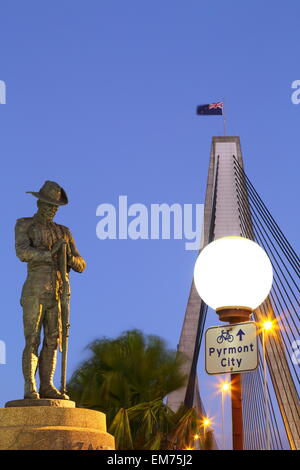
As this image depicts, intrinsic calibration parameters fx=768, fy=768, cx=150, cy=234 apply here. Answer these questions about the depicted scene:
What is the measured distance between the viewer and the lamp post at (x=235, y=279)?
594 cm

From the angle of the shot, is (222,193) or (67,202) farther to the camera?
(222,193)

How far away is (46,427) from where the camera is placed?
9.63 meters

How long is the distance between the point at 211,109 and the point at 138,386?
609 inches

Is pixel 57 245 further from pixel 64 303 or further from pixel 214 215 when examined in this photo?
pixel 214 215

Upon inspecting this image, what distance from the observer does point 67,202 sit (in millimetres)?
11414

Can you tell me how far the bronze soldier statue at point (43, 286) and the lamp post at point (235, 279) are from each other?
496cm

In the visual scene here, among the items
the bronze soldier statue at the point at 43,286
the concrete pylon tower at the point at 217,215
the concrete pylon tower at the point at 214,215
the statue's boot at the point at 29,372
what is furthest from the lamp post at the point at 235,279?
the concrete pylon tower at the point at 214,215

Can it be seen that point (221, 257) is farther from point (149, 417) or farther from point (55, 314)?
point (149, 417)

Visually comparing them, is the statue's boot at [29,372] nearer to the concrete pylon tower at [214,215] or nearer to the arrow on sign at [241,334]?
the arrow on sign at [241,334]

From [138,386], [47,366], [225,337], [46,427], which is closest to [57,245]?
[47,366]

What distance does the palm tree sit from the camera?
23.6m

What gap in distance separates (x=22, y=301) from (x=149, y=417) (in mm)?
13144

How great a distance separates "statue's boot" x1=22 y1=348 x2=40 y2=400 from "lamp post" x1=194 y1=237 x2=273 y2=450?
481 centimetres
